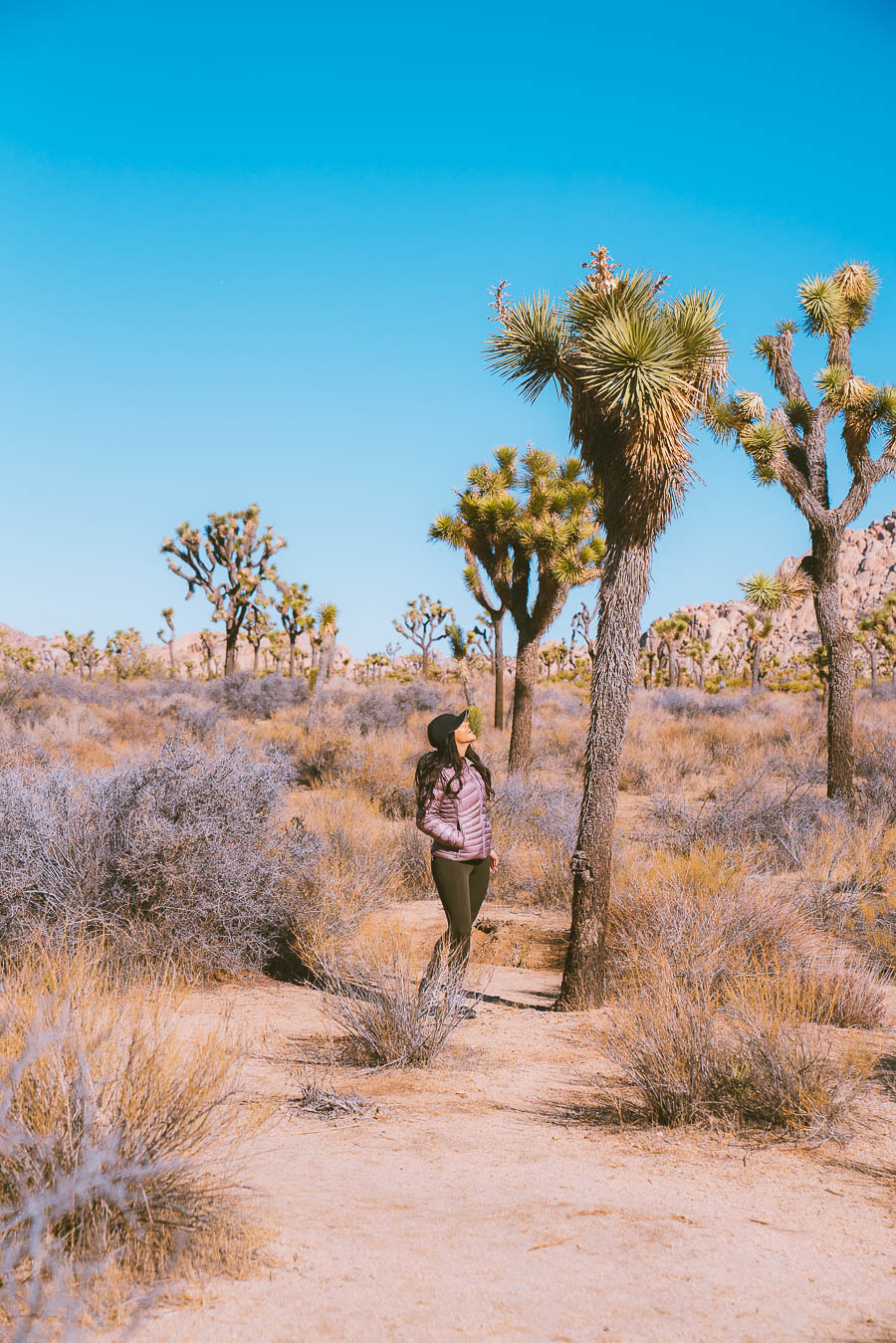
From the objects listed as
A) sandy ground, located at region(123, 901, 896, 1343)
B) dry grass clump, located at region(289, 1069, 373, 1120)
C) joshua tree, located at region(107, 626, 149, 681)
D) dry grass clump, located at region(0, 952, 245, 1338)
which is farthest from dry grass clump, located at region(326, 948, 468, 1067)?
joshua tree, located at region(107, 626, 149, 681)

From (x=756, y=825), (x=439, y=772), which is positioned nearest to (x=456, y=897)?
(x=439, y=772)

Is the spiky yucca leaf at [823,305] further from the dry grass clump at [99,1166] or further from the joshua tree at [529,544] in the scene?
the dry grass clump at [99,1166]

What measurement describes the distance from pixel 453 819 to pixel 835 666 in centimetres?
826

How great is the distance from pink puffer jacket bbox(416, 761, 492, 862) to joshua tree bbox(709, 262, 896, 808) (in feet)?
25.3

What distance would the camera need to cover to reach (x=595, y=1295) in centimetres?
284

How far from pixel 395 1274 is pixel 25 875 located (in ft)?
14.5

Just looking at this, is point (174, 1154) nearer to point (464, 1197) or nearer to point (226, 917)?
point (464, 1197)

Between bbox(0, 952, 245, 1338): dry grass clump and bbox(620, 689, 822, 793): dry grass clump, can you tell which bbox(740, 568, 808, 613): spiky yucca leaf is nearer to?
bbox(620, 689, 822, 793): dry grass clump

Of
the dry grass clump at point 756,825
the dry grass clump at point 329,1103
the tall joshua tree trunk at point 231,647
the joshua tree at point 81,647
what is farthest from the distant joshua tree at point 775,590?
the joshua tree at point 81,647

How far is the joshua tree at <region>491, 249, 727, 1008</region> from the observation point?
658 cm

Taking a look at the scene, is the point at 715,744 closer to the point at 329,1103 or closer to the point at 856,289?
the point at 856,289

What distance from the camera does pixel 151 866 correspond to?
6688 mm

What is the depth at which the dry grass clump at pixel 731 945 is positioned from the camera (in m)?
5.85

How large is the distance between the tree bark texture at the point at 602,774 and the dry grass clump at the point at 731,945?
30 centimetres
